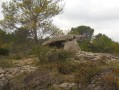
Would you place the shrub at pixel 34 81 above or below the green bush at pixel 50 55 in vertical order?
below

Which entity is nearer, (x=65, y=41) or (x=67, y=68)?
(x=67, y=68)

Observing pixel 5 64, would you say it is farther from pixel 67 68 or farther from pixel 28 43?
pixel 28 43

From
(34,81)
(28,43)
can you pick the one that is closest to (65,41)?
(34,81)

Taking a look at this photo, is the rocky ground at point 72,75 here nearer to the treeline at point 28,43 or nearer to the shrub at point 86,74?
the shrub at point 86,74

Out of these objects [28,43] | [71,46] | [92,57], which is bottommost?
[92,57]

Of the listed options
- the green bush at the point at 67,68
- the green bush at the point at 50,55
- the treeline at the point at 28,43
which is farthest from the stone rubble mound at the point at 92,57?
the treeline at the point at 28,43

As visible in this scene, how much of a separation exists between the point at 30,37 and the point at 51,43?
422 inches

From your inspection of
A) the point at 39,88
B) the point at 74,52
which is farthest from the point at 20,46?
the point at 39,88

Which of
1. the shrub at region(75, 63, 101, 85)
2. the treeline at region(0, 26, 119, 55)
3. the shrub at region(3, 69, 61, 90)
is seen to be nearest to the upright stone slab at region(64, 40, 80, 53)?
the treeline at region(0, 26, 119, 55)

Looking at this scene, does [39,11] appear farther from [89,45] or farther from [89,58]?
[89,58]

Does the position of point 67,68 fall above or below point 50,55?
below

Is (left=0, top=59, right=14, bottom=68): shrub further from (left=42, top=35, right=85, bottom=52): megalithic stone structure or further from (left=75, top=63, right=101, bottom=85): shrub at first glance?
(left=42, top=35, right=85, bottom=52): megalithic stone structure

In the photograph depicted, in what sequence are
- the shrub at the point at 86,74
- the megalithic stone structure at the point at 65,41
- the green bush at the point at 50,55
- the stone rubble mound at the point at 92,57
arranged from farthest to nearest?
the megalithic stone structure at the point at 65,41, the stone rubble mound at the point at 92,57, the green bush at the point at 50,55, the shrub at the point at 86,74

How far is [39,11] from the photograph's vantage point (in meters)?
37.8
